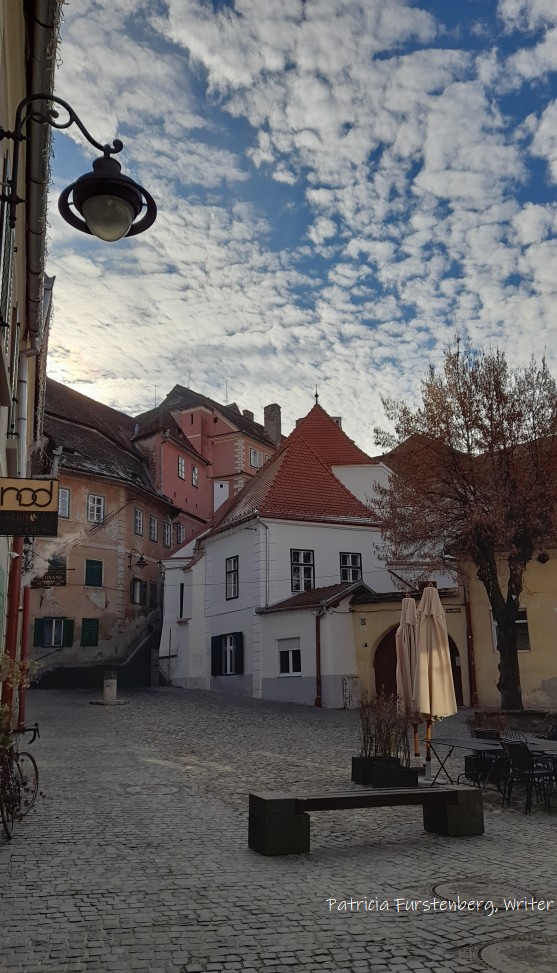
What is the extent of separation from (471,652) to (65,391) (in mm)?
28965

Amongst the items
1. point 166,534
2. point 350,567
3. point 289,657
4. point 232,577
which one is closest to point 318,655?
point 289,657

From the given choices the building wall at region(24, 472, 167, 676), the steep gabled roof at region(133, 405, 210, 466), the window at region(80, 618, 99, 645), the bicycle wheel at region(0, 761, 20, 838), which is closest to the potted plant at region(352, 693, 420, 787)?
the bicycle wheel at region(0, 761, 20, 838)

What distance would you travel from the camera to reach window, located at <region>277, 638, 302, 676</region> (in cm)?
2705

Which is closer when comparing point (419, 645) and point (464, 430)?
point (419, 645)

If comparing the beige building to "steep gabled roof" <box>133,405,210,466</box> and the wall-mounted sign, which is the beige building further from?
"steep gabled roof" <box>133,405,210,466</box>

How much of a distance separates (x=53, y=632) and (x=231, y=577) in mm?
9004

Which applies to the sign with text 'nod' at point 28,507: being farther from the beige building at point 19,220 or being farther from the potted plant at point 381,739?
the potted plant at point 381,739

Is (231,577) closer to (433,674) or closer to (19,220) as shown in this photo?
(433,674)

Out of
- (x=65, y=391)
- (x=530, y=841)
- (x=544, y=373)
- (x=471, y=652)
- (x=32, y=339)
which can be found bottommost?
(x=530, y=841)

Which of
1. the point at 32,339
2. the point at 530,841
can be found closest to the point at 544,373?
the point at 32,339

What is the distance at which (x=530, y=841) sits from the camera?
829 cm

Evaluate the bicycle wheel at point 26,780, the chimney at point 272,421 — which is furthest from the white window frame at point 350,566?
the chimney at point 272,421

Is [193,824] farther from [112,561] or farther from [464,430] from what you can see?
[112,561]

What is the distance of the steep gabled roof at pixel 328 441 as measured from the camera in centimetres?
3719
